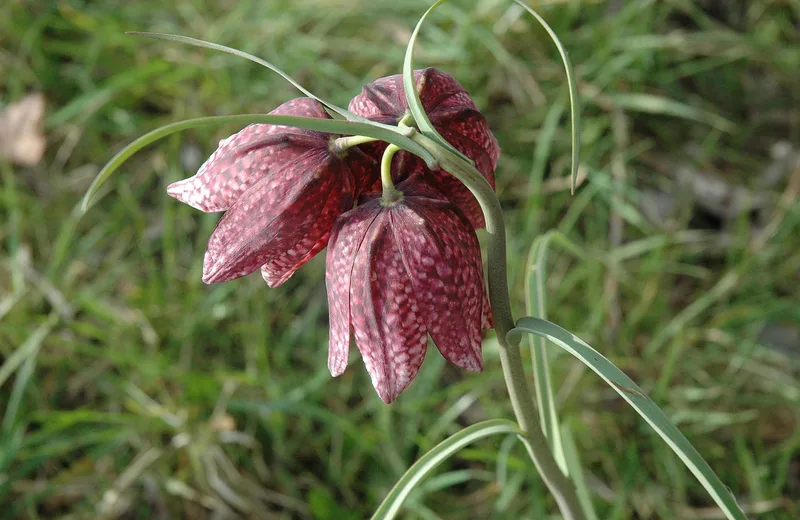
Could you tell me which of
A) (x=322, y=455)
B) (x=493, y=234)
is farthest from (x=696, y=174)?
(x=493, y=234)

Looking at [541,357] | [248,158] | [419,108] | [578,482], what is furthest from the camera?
[578,482]

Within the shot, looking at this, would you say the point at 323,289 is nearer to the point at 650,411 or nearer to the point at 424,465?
the point at 424,465

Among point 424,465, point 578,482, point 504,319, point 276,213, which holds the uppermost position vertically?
point 276,213

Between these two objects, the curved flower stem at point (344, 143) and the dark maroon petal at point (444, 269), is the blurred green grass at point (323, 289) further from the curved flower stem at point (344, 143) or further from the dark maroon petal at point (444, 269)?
the curved flower stem at point (344, 143)

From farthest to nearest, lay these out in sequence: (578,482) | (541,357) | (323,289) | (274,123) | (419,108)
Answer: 1. (323,289)
2. (578,482)
3. (541,357)
4. (419,108)
5. (274,123)

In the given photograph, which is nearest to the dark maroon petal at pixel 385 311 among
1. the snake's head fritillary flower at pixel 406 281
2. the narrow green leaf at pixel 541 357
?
the snake's head fritillary flower at pixel 406 281

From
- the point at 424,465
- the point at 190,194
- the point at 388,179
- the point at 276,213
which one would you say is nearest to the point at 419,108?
the point at 388,179

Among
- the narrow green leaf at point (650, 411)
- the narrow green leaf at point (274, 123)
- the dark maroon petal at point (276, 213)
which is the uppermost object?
the narrow green leaf at point (274, 123)
